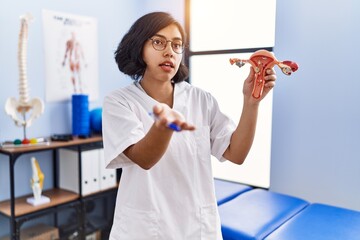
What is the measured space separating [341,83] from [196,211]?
1.56 m

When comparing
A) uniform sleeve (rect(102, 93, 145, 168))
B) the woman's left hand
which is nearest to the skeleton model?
uniform sleeve (rect(102, 93, 145, 168))

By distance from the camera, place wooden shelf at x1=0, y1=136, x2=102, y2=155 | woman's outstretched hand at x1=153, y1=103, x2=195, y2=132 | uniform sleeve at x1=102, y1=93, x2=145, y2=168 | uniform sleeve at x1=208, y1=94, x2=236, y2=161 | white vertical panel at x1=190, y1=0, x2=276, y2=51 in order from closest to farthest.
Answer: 1. woman's outstretched hand at x1=153, y1=103, x2=195, y2=132
2. uniform sleeve at x1=102, y1=93, x2=145, y2=168
3. uniform sleeve at x1=208, y1=94, x2=236, y2=161
4. wooden shelf at x1=0, y1=136, x2=102, y2=155
5. white vertical panel at x1=190, y1=0, x2=276, y2=51

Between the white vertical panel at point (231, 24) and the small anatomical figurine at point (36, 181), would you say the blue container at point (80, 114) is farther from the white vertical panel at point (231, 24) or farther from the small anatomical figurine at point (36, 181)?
the white vertical panel at point (231, 24)

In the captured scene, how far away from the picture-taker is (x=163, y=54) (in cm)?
92

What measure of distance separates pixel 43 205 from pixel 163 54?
1.62 metres

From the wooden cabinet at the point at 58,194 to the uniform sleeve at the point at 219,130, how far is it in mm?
1382

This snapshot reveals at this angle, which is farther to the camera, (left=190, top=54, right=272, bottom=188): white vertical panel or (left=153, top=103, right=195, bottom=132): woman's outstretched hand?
(left=190, top=54, right=272, bottom=188): white vertical panel

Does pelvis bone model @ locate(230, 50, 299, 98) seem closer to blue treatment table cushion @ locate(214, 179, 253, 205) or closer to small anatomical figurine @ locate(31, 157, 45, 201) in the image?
blue treatment table cushion @ locate(214, 179, 253, 205)

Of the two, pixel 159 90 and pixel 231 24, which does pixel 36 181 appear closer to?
pixel 159 90

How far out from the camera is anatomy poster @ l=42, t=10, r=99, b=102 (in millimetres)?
2364

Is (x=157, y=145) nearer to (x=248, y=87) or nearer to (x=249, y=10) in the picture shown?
(x=248, y=87)

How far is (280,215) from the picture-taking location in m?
1.85

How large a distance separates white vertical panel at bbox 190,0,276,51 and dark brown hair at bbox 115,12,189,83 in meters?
1.68

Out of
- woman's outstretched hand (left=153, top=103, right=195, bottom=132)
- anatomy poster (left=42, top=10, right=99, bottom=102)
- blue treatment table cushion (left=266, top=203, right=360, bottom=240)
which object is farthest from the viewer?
anatomy poster (left=42, top=10, right=99, bottom=102)
